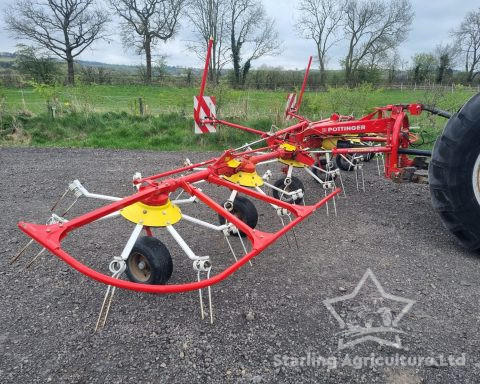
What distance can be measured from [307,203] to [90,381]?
10.3 feet

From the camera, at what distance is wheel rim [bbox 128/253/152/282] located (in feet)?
7.62

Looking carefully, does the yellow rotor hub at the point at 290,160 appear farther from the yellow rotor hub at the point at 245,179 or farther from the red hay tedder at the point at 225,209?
the yellow rotor hub at the point at 245,179

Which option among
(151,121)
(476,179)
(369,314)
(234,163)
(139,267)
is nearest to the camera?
(369,314)

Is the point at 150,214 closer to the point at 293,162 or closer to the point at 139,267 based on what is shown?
the point at 139,267

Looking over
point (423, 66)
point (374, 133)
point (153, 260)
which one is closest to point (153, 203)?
point (153, 260)

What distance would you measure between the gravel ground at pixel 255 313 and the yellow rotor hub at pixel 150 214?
47cm

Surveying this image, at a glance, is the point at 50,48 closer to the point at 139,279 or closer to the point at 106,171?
the point at 106,171

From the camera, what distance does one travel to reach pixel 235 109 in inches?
345

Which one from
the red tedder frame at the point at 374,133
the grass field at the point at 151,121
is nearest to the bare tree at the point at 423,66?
the grass field at the point at 151,121

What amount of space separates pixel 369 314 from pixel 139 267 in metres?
1.48

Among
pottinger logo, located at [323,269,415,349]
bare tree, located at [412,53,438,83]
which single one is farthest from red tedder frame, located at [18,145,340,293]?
bare tree, located at [412,53,438,83]

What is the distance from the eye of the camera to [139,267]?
2338 mm

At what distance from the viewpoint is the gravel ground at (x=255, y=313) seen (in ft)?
5.73

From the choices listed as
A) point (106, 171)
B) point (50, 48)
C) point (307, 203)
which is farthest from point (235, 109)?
point (50, 48)
